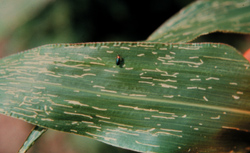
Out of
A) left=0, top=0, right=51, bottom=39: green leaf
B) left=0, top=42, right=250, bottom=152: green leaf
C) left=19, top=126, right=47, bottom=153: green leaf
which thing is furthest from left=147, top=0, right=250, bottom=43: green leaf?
left=0, top=0, right=51, bottom=39: green leaf

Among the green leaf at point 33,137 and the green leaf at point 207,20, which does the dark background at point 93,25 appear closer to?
→ the green leaf at point 207,20

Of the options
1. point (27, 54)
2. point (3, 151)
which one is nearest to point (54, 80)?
point (27, 54)

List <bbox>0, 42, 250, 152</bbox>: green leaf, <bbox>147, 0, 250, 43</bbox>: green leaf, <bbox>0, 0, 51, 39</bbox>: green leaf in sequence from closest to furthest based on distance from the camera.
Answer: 1. <bbox>0, 42, 250, 152</bbox>: green leaf
2. <bbox>147, 0, 250, 43</bbox>: green leaf
3. <bbox>0, 0, 51, 39</bbox>: green leaf

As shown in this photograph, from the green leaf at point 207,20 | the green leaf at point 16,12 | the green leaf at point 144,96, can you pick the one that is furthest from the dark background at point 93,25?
the green leaf at point 144,96

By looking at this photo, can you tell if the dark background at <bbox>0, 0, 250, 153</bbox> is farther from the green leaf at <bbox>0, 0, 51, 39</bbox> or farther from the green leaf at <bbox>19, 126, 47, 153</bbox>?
the green leaf at <bbox>19, 126, 47, 153</bbox>


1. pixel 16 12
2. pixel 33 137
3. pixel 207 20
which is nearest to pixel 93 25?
pixel 16 12

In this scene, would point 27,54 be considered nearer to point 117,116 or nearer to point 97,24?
point 117,116
